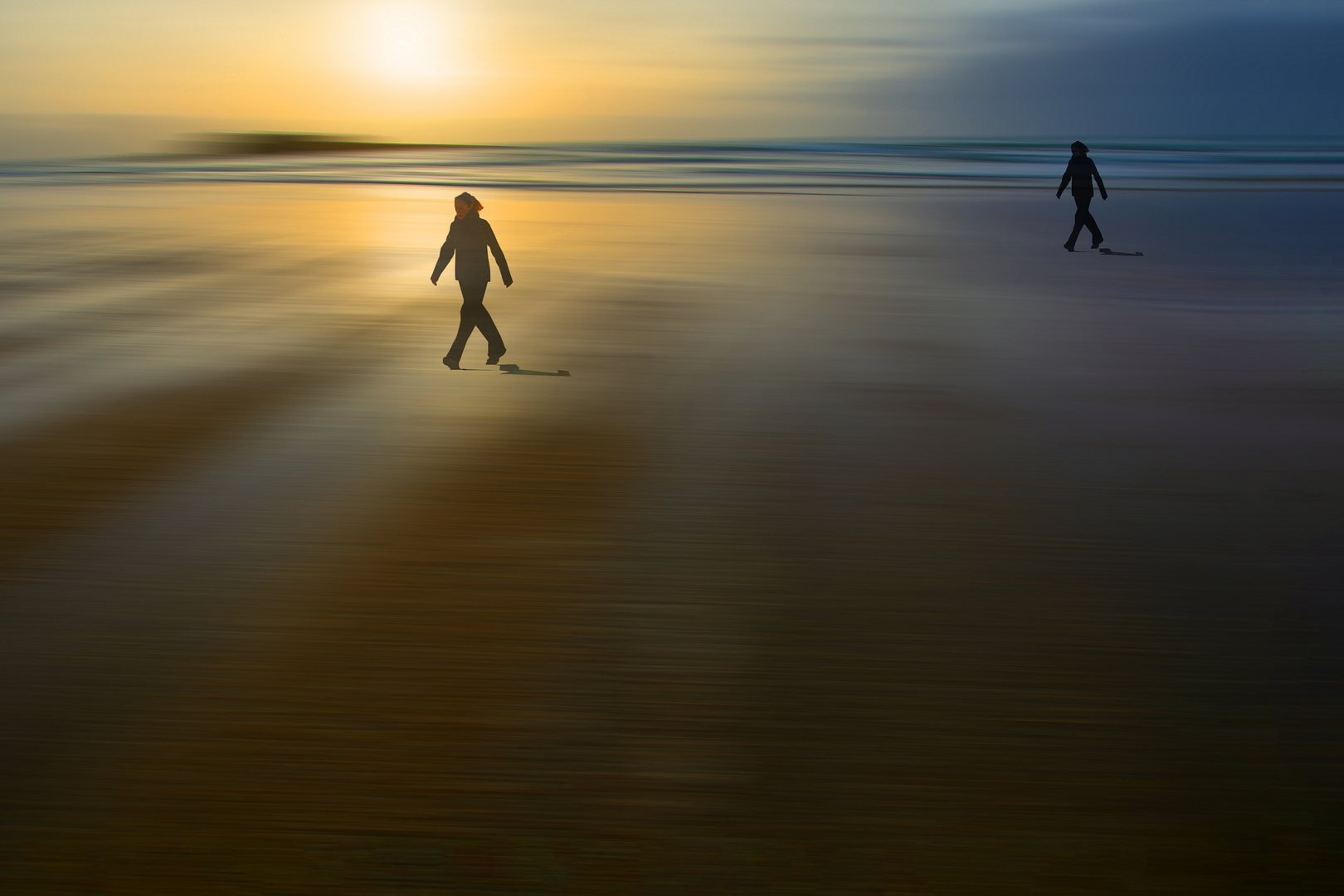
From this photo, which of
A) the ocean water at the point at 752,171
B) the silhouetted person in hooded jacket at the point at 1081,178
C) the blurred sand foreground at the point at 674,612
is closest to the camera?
the blurred sand foreground at the point at 674,612

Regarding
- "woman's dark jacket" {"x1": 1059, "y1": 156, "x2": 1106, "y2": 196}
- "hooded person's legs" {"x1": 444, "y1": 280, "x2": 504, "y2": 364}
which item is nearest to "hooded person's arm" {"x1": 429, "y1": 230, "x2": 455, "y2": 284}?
"hooded person's legs" {"x1": 444, "y1": 280, "x2": 504, "y2": 364}

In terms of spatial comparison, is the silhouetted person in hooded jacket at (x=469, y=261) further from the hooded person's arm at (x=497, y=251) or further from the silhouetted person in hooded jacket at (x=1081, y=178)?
the silhouetted person in hooded jacket at (x=1081, y=178)

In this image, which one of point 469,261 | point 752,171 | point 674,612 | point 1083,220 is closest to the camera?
point 674,612

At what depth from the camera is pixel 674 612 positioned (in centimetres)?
513

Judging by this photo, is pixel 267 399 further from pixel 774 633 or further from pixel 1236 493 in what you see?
pixel 1236 493

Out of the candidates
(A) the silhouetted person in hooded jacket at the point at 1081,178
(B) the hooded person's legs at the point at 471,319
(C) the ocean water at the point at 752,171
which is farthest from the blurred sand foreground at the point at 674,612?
(C) the ocean water at the point at 752,171

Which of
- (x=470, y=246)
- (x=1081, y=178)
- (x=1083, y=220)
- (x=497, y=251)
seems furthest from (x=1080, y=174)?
(x=470, y=246)

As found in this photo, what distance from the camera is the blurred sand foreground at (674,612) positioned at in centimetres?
345

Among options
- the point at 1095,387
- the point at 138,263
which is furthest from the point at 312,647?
the point at 138,263

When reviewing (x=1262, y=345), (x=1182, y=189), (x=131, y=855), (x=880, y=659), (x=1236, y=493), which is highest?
(x=1182, y=189)

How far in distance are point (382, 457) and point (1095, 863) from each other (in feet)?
17.4

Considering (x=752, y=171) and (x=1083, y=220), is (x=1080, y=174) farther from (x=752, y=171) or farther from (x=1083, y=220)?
(x=752, y=171)

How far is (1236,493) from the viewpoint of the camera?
271 inches

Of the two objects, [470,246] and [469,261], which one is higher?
[470,246]
